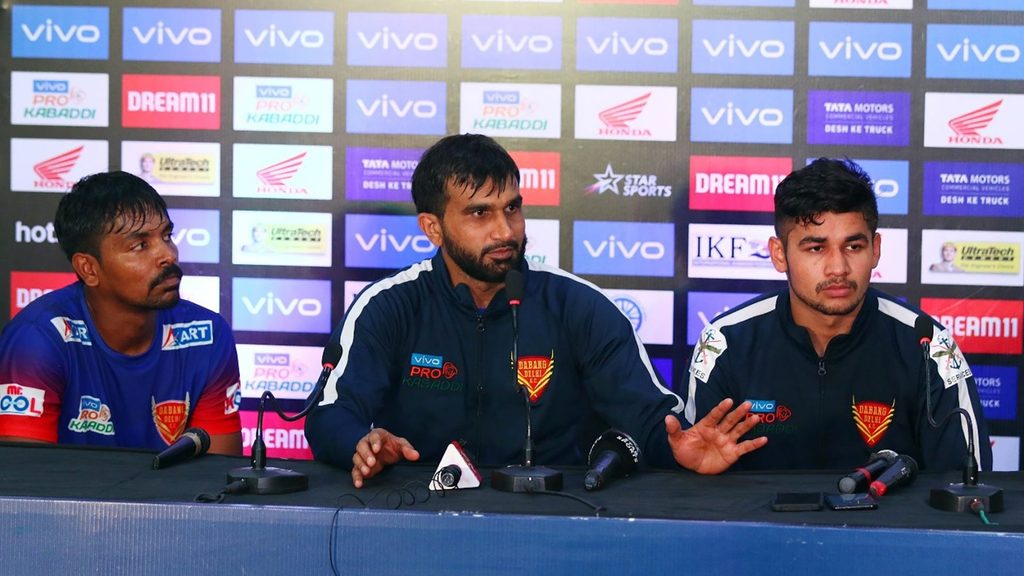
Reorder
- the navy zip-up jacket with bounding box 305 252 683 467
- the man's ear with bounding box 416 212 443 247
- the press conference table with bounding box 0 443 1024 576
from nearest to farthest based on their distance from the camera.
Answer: the press conference table with bounding box 0 443 1024 576
the navy zip-up jacket with bounding box 305 252 683 467
the man's ear with bounding box 416 212 443 247

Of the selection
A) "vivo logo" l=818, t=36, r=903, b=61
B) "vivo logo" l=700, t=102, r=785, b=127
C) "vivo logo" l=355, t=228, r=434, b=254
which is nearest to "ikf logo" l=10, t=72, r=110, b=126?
"vivo logo" l=355, t=228, r=434, b=254

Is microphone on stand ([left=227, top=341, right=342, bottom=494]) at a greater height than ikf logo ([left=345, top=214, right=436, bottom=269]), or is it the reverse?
ikf logo ([left=345, top=214, right=436, bottom=269])

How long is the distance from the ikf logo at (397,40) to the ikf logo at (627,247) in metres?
0.76

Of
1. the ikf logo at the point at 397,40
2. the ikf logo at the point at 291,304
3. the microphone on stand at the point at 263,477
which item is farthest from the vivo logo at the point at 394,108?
the microphone on stand at the point at 263,477

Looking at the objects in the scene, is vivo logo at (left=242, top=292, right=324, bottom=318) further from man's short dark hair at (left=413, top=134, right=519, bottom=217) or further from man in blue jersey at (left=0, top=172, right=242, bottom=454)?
man's short dark hair at (left=413, top=134, right=519, bottom=217)

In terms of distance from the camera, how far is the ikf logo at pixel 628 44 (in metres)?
3.53

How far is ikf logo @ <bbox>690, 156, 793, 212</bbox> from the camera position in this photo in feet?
11.6

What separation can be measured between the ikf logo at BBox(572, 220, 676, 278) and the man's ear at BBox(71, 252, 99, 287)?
1586 mm

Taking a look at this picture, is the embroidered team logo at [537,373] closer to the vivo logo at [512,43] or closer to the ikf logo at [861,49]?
the vivo logo at [512,43]

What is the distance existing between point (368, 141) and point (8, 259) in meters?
1.34

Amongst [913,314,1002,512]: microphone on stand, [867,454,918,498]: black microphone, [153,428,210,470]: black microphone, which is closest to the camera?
[913,314,1002,512]: microphone on stand

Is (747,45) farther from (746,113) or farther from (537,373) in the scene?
(537,373)

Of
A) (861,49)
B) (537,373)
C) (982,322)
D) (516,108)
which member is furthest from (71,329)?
(982,322)

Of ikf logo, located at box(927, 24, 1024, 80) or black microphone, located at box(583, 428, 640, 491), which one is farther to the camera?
ikf logo, located at box(927, 24, 1024, 80)
